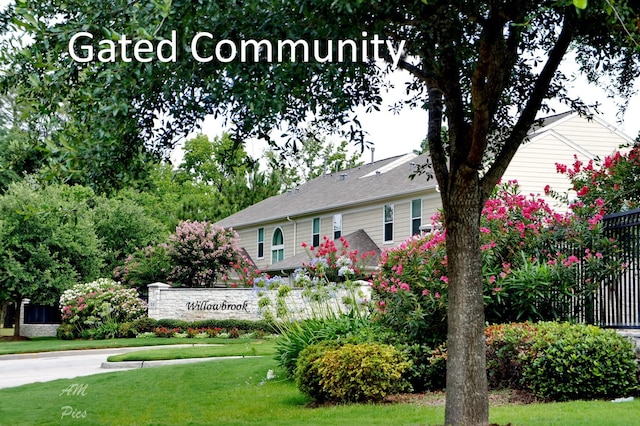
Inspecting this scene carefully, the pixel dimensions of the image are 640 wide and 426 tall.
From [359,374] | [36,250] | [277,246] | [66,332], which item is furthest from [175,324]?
[359,374]

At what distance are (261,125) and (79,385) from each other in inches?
288

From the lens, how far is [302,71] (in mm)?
6867

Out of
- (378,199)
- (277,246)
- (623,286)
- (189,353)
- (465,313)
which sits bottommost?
(189,353)

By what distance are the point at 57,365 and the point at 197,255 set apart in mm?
12804

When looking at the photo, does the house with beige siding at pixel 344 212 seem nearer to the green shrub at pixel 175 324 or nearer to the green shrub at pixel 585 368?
the green shrub at pixel 175 324

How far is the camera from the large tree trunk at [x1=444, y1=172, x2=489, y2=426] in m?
7.31

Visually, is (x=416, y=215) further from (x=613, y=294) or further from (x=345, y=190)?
(x=613, y=294)

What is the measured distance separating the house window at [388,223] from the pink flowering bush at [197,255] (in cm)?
653

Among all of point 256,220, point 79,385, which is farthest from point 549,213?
point 256,220

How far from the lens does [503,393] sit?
995 cm

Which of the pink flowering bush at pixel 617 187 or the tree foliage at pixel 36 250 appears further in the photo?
the tree foliage at pixel 36 250

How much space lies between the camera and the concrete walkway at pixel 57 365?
631 inches

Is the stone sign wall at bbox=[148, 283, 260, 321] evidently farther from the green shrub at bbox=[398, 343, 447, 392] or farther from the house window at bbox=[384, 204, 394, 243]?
the green shrub at bbox=[398, 343, 447, 392]

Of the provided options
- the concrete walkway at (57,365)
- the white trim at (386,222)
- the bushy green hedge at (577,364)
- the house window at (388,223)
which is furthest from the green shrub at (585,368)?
the house window at (388,223)
